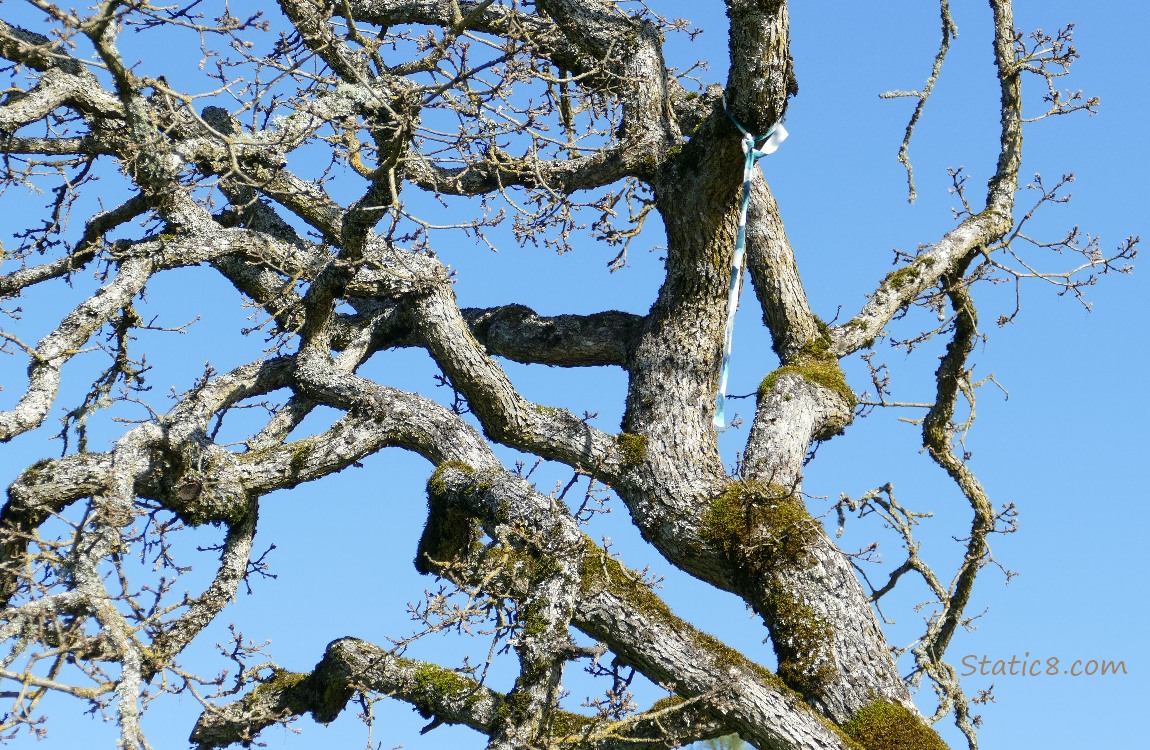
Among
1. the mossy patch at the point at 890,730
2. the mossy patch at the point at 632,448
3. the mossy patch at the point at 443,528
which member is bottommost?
the mossy patch at the point at 890,730

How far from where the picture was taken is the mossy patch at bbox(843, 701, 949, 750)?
17.4 ft

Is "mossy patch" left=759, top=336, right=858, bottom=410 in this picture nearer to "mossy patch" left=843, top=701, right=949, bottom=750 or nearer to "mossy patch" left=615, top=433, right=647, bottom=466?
"mossy patch" left=615, top=433, right=647, bottom=466

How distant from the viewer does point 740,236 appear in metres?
6.05

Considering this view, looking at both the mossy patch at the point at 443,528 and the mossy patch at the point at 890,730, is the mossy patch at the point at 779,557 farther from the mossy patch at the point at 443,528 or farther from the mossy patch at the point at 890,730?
the mossy patch at the point at 443,528

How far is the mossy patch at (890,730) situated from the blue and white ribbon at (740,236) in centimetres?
166

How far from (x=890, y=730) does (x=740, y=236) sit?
259 centimetres

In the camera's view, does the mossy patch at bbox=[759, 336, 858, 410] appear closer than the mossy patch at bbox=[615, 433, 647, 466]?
No

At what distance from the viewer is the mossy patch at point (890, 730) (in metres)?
5.30

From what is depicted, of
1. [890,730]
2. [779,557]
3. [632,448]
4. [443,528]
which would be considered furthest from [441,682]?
[890,730]

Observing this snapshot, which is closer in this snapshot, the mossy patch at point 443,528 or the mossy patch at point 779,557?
the mossy patch at point 779,557

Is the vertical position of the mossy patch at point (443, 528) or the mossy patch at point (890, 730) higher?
the mossy patch at point (443, 528)

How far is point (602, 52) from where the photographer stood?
7.39 meters

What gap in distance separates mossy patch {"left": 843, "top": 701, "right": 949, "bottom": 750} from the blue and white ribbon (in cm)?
166

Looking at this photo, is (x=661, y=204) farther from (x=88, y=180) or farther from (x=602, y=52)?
(x=88, y=180)
